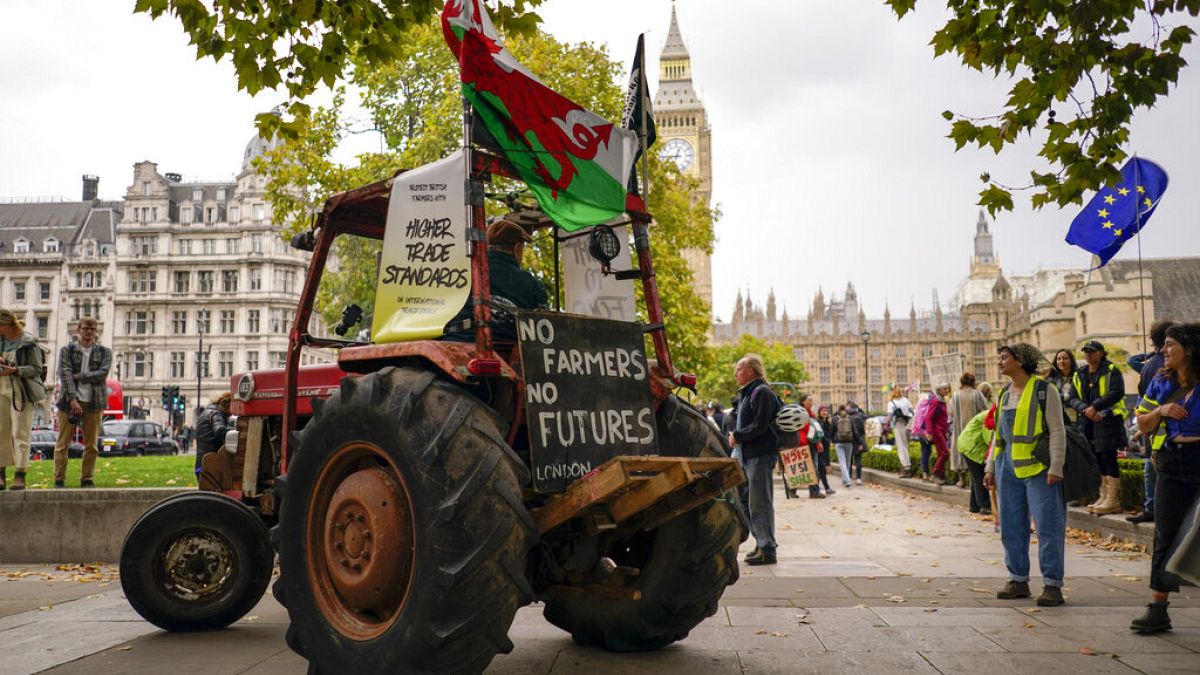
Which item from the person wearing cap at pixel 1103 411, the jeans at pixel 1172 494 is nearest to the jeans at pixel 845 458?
the person wearing cap at pixel 1103 411

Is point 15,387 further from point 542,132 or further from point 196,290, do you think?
point 196,290

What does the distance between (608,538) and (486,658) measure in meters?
1.15

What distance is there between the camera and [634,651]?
4.87m

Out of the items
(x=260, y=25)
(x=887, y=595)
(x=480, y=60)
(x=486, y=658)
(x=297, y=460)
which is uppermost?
(x=260, y=25)

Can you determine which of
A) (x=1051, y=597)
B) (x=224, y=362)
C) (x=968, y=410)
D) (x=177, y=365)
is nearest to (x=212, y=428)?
(x=1051, y=597)

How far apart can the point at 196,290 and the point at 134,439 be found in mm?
43490

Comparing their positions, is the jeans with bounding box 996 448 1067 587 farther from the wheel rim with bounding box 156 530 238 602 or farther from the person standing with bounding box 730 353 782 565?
the wheel rim with bounding box 156 530 238 602

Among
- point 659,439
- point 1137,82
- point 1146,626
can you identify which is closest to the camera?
point 659,439

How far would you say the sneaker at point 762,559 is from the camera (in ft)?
28.9

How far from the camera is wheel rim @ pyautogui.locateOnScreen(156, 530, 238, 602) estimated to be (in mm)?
5547

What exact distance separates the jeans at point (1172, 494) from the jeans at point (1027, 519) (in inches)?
32.7

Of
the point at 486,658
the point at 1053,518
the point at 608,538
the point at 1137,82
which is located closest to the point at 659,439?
the point at 608,538

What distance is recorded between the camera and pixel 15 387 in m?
9.55

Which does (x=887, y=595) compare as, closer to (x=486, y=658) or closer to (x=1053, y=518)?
(x=1053, y=518)
